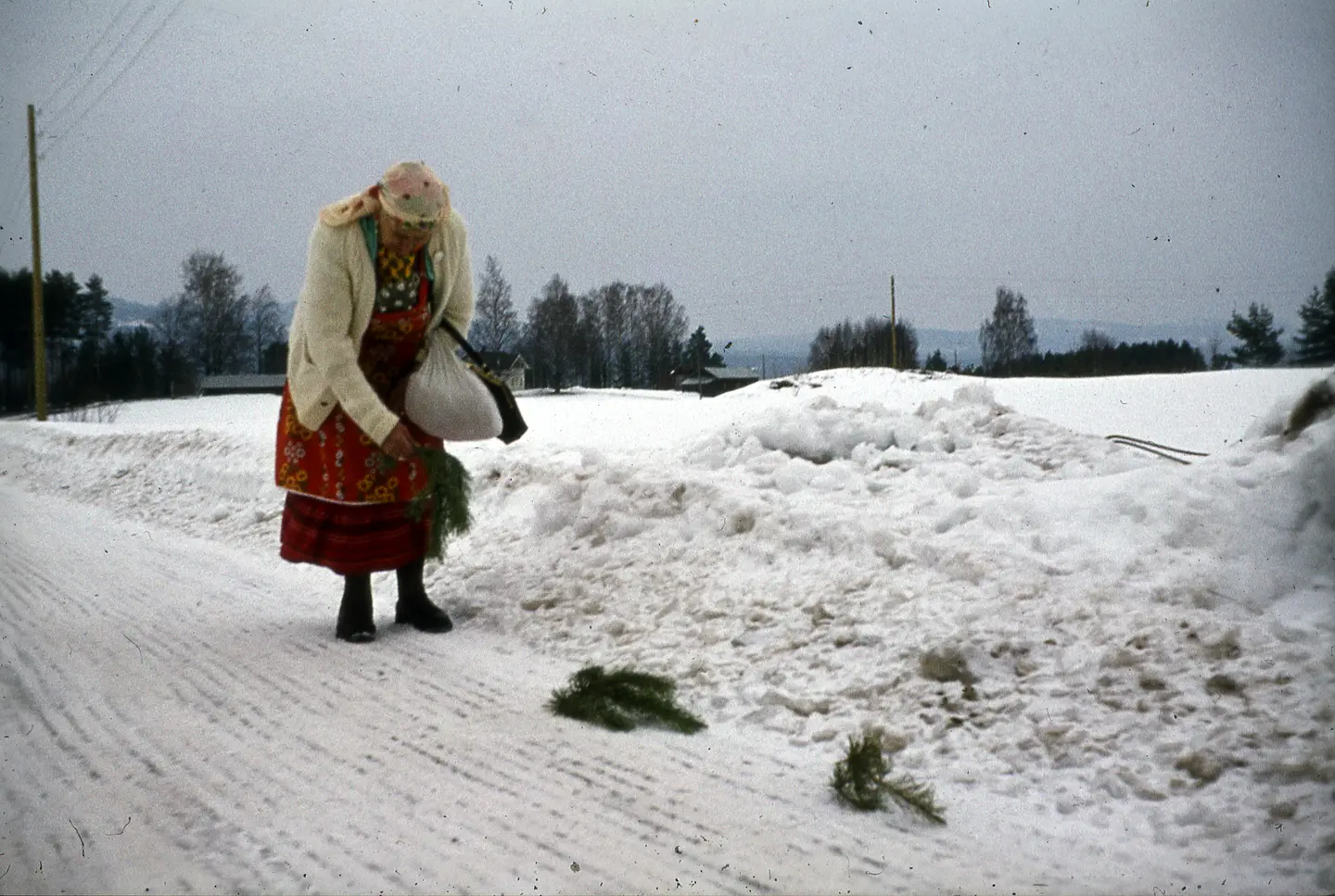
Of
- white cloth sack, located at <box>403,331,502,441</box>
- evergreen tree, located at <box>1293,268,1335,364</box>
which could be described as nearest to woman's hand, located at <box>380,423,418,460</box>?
white cloth sack, located at <box>403,331,502,441</box>

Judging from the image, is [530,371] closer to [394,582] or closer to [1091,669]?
[394,582]

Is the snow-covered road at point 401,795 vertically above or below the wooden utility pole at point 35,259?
below

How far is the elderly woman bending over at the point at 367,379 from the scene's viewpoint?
14.6ft

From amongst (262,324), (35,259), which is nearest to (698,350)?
(262,324)

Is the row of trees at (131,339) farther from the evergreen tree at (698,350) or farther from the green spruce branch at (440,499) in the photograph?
the evergreen tree at (698,350)

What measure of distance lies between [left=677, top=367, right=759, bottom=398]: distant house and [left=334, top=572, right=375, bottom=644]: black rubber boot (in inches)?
1538

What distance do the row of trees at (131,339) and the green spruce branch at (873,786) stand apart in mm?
3578

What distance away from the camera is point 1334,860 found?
7.88ft

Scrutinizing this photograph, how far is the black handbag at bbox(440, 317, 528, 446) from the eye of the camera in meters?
4.98

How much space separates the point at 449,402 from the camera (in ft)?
15.2

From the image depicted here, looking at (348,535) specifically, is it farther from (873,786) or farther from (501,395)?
(873,786)

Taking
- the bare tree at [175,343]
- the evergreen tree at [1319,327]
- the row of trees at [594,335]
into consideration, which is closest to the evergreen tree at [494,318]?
the row of trees at [594,335]

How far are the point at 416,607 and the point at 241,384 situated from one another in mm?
55182

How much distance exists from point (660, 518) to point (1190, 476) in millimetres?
2597
